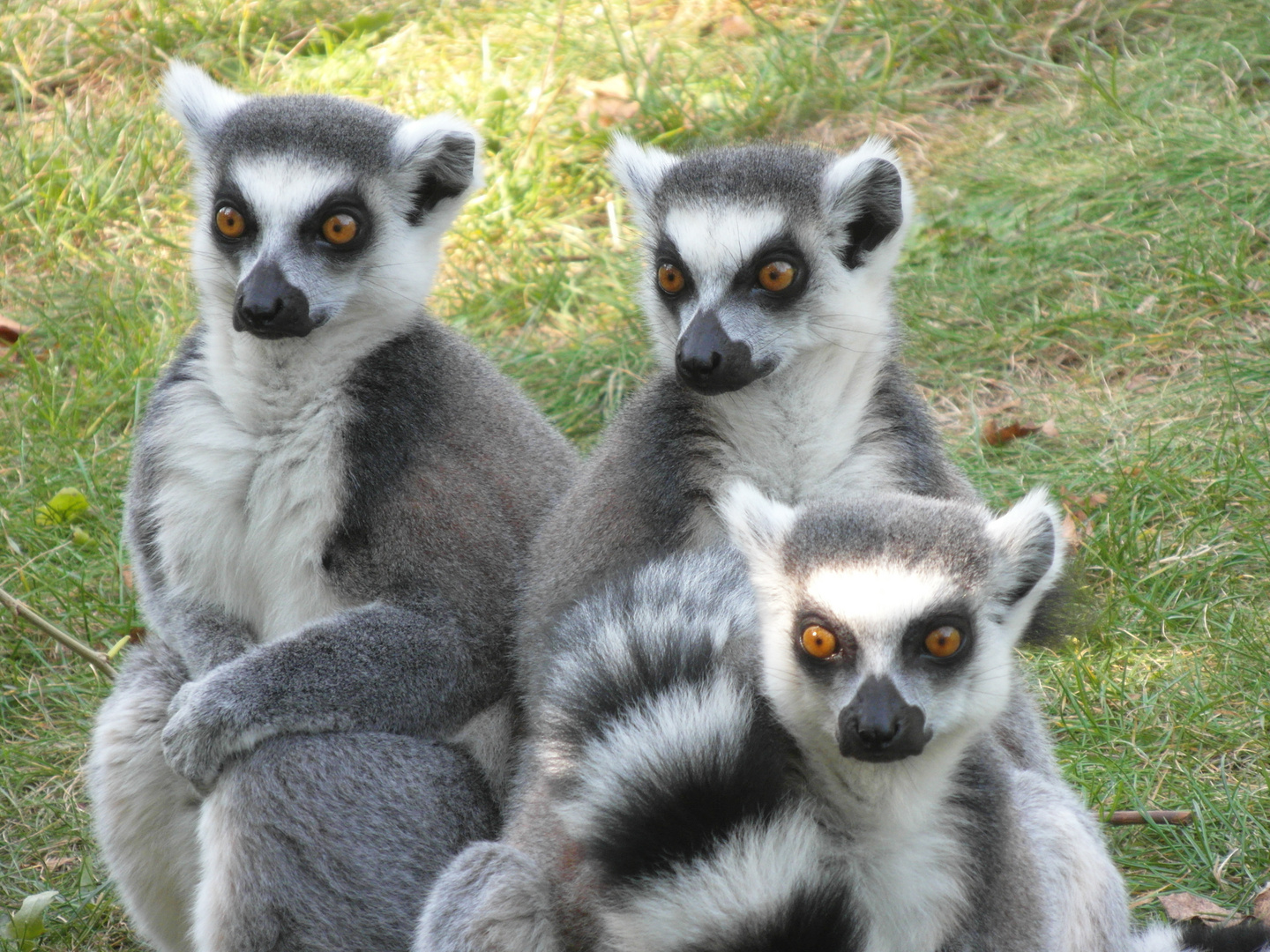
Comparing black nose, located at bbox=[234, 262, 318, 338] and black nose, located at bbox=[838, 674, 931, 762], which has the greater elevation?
black nose, located at bbox=[234, 262, 318, 338]

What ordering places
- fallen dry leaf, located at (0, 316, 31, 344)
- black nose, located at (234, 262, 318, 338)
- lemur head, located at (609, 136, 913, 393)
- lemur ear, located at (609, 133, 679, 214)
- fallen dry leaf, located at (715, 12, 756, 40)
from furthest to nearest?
1. fallen dry leaf, located at (715, 12, 756, 40)
2. fallen dry leaf, located at (0, 316, 31, 344)
3. lemur ear, located at (609, 133, 679, 214)
4. lemur head, located at (609, 136, 913, 393)
5. black nose, located at (234, 262, 318, 338)

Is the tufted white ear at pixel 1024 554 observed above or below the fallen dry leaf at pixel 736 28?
above

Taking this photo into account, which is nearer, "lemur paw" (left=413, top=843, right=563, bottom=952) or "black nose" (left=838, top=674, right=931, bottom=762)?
"black nose" (left=838, top=674, right=931, bottom=762)

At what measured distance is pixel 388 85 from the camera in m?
7.71

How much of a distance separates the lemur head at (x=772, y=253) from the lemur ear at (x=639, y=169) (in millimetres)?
51

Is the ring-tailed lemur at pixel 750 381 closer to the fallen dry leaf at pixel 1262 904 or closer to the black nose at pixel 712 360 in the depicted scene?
the black nose at pixel 712 360

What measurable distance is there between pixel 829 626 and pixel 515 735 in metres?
1.16

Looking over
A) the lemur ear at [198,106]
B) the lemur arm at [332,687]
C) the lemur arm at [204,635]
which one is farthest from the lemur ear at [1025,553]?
the lemur ear at [198,106]

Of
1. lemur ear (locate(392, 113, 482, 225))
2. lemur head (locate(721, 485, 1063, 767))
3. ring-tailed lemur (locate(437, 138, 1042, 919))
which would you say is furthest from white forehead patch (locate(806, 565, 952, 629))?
lemur ear (locate(392, 113, 482, 225))

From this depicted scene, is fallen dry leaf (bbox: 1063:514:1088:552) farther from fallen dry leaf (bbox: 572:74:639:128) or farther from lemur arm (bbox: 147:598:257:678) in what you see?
fallen dry leaf (bbox: 572:74:639:128)

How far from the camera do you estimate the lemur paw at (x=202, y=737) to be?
132 inches

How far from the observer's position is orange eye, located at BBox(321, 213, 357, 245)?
3.71 m

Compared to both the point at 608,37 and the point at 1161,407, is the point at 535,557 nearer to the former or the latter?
the point at 1161,407

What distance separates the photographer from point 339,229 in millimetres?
3719
